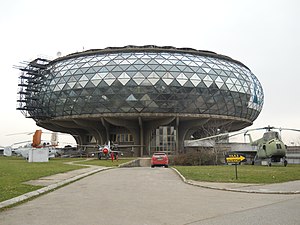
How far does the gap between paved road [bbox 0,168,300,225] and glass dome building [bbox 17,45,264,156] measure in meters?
43.7

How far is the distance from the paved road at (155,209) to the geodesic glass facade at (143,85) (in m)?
43.5

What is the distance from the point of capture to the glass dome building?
5578cm

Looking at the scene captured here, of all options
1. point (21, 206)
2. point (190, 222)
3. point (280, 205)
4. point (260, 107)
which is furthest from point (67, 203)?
point (260, 107)

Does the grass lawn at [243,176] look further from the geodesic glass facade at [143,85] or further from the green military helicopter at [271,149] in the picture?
the geodesic glass facade at [143,85]

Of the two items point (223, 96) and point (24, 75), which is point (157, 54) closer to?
point (223, 96)

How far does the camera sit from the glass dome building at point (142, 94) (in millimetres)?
55781

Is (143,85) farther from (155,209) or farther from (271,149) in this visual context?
(155,209)

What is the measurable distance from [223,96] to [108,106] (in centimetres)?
1932

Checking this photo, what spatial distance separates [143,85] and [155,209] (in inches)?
1834

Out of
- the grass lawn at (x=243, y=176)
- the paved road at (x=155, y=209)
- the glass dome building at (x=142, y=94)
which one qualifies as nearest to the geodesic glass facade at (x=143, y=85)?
the glass dome building at (x=142, y=94)

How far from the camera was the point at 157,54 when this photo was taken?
197ft

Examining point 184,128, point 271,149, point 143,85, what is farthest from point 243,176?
point 184,128

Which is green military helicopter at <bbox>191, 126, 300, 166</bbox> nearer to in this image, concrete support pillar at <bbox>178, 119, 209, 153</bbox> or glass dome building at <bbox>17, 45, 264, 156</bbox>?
glass dome building at <bbox>17, 45, 264, 156</bbox>

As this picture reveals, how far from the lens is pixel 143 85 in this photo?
55.2m
